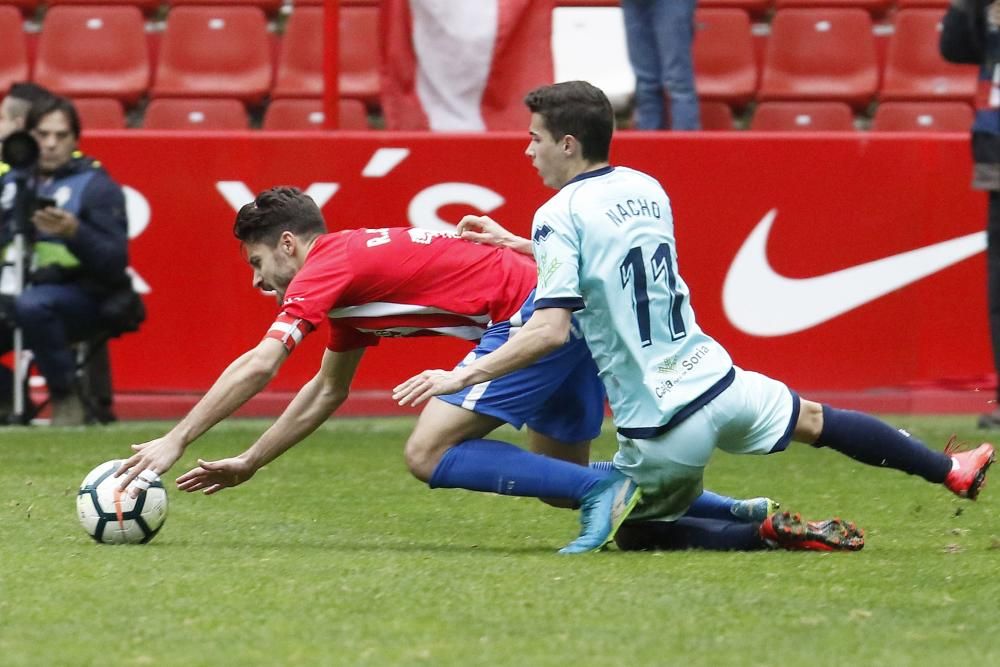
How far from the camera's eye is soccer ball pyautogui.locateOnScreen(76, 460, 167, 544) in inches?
213

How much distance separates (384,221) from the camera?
897cm

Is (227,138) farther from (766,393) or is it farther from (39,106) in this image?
(766,393)

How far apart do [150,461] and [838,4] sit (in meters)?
6.91

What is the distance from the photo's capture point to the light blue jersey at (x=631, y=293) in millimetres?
5066

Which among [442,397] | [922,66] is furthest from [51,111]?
[922,66]

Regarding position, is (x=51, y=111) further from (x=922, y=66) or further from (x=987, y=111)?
(x=922, y=66)

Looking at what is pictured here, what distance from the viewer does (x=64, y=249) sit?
8656mm

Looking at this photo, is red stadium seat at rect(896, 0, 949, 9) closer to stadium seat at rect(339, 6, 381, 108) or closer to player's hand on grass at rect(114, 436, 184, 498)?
stadium seat at rect(339, 6, 381, 108)

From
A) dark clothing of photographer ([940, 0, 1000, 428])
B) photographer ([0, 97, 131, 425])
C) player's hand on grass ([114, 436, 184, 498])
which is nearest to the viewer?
player's hand on grass ([114, 436, 184, 498])

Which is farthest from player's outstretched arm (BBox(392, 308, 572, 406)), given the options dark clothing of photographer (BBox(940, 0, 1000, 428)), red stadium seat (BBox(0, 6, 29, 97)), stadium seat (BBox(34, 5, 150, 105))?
red stadium seat (BBox(0, 6, 29, 97))

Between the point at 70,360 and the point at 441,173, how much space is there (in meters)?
1.95

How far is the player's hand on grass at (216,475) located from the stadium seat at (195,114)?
5.35 metres

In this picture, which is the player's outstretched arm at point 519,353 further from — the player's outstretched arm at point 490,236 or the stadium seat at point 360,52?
the stadium seat at point 360,52

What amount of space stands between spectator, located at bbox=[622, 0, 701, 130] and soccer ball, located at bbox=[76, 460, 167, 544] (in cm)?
477
